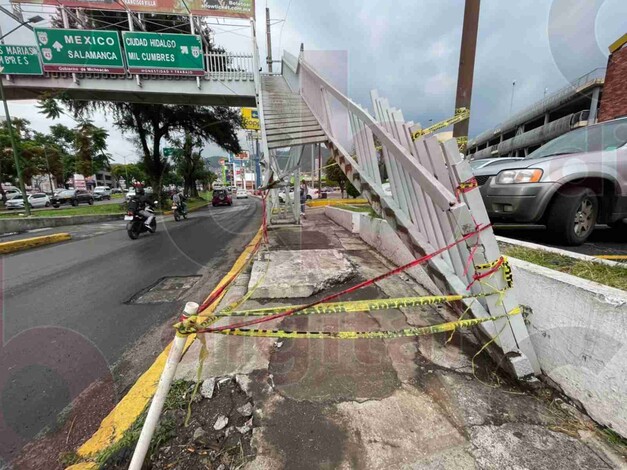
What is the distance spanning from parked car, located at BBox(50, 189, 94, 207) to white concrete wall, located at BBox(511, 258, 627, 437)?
33535 millimetres

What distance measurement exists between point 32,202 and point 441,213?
32.4 m

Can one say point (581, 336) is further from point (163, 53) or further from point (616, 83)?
point (616, 83)

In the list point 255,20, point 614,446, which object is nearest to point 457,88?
point 614,446

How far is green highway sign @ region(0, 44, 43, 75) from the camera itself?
1275 centimetres

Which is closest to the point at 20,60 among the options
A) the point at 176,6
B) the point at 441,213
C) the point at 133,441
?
the point at 176,6

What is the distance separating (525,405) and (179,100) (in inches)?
721

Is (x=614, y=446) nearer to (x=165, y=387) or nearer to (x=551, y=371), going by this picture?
(x=551, y=371)

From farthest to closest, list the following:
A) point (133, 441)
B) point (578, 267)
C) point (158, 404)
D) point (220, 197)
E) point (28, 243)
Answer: point (220, 197) < point (28, 243) < point (578, 267) < point (133, 441) < point (158, 404)

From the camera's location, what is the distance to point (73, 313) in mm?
3523

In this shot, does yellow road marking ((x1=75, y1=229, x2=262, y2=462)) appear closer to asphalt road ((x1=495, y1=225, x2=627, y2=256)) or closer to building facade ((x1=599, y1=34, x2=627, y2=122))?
asphalt road ((x1=495, y1=225, x2=627, y2=256))

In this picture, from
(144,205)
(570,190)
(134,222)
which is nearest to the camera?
(570,190)

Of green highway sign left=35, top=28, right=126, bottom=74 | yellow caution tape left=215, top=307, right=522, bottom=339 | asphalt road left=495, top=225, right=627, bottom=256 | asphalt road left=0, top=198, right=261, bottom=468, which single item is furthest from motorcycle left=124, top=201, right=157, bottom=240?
asphalt road left=495, top=225, right=627, bottom=256

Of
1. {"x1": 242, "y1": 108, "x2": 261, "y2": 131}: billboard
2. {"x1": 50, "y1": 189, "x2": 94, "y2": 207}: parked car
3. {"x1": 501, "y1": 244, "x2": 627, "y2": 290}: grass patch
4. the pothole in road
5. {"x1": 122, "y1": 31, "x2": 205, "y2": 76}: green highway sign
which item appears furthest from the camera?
{"x1": 50, "y1": 189, "x2": 94, "y2": 207}: parked car

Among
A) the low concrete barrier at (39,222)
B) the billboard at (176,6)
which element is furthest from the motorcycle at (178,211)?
the billboard at (176,6)
